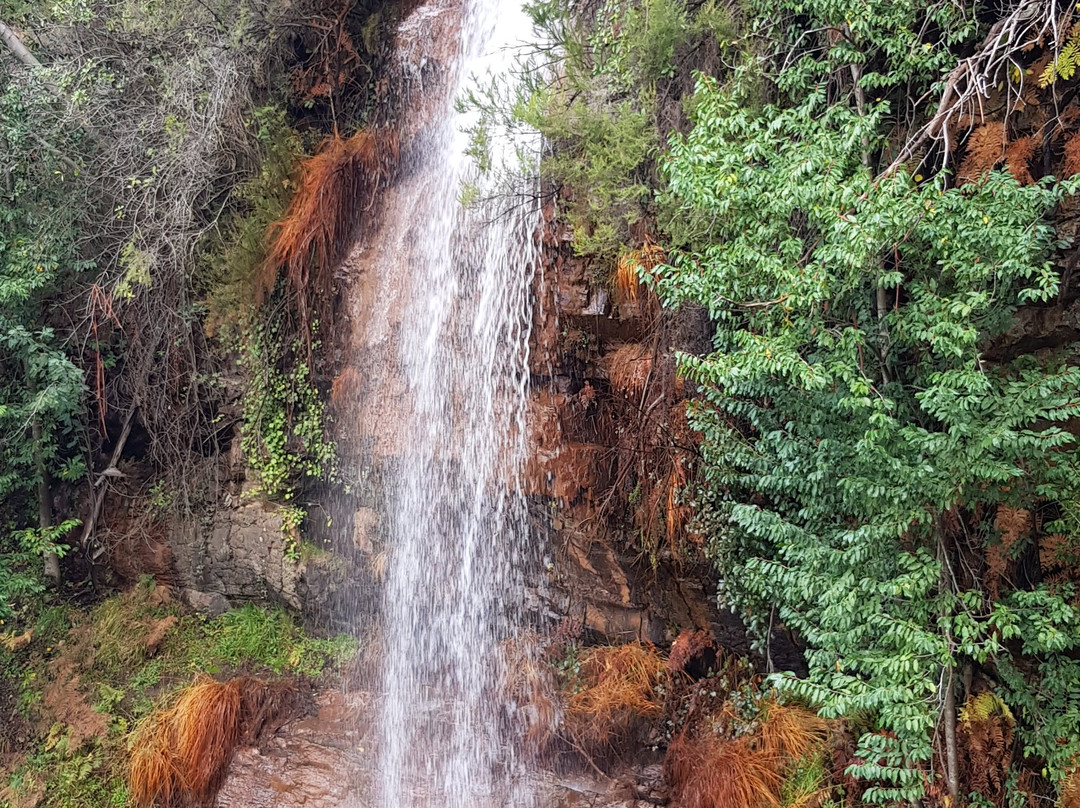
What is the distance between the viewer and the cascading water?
4.89 metres

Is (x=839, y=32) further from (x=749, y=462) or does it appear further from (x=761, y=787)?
(x=761, y=787)

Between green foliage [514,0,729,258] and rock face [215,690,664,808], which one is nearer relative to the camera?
green foliage [514,0,729,258]

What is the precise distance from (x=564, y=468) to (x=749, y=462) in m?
1.49

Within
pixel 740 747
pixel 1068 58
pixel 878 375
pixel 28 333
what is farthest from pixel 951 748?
pixel 28 333

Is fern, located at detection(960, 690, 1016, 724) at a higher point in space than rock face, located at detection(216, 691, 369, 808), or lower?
higher

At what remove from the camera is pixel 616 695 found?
4469mm

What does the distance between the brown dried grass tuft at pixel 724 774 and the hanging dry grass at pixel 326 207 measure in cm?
450

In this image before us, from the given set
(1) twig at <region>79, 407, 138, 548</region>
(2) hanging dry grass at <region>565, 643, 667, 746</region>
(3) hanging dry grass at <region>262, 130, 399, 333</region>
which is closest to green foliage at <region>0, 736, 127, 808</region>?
(1) twig at <region>79, 407, 138, 548</region>

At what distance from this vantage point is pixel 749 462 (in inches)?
144

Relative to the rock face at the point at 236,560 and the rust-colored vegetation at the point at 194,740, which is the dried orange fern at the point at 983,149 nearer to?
the rust-colored vegetation at the point at 194,740

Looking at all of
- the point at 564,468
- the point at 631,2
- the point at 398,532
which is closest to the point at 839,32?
the point at 631,2

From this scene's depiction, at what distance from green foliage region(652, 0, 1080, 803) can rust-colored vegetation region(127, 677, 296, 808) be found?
393 cm

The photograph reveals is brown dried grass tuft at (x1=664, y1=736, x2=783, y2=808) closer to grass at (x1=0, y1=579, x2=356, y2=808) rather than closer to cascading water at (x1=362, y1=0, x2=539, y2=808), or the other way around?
cascading water at (x1=362, y1=0, x2=539, y2=808)

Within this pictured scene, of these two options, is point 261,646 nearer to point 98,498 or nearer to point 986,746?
point 98,498
